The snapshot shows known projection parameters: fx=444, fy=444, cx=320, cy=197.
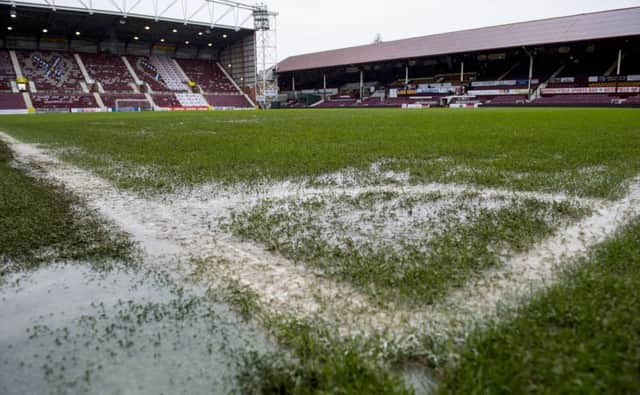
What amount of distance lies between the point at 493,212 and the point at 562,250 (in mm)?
746

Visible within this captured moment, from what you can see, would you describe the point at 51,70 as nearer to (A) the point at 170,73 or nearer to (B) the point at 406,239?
(A) the point at 170,73

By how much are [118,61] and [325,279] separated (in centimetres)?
5468

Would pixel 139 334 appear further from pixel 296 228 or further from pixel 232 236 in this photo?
pixel 296 228

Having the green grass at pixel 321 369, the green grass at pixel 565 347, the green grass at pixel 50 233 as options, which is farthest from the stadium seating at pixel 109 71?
the green grass at pixel 565 347

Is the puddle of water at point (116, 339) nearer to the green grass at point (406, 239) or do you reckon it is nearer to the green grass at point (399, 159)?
the green grass at point (406, 239)

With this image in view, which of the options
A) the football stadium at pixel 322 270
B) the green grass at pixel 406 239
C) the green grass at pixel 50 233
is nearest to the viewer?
the football stadium at pixel 322 270

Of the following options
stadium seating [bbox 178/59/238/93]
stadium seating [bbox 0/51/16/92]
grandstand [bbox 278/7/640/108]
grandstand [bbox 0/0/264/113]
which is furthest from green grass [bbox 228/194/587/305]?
stadium seating [bbox 178/59/238/93]

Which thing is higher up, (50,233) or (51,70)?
(51,70)

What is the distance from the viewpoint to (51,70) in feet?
145

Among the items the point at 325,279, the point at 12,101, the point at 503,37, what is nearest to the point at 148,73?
the point at 12,101

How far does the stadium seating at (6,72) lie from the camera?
39781 mm

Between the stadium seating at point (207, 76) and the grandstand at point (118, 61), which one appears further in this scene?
the stadium seating at point (207, 76)

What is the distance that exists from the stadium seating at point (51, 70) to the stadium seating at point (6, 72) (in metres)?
0.97

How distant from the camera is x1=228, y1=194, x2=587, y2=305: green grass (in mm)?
1766
